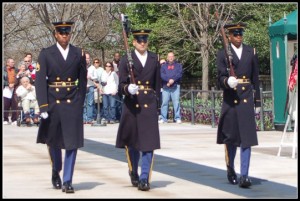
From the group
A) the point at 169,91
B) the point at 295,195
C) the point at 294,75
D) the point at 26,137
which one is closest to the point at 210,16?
the point at 169,91

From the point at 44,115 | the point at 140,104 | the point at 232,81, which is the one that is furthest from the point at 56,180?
the point at 232,81

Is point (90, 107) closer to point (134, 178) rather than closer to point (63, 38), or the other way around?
point (134, 178)

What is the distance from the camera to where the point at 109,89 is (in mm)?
24844

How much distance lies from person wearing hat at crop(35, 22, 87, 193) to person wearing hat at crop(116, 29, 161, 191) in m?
0.57

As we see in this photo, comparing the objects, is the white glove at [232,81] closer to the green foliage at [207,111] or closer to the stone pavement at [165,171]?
the stone pavement at [165,171]

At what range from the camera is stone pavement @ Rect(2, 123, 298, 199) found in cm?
1160

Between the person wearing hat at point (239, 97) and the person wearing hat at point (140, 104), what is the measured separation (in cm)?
84

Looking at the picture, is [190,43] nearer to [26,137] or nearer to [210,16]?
[210,16]

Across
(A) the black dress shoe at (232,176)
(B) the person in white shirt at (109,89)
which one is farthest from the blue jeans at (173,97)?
(A) the black dress shoe at (232,176)

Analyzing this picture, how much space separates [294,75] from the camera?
16172mm

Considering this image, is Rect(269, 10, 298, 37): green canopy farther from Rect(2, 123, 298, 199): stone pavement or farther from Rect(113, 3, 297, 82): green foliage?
Rect(113, 3, 297, 82): green foliage

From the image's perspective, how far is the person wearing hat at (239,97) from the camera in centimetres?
1240

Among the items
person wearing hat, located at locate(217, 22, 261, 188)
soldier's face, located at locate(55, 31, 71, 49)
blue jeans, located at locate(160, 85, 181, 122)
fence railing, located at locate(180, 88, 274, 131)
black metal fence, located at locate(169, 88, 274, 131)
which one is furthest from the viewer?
blue jeans, located at locate(160, 85, 181, 122)

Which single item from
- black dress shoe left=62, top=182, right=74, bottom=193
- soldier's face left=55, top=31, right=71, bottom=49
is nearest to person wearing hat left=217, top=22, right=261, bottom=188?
soldier's face left=55, top=31, right=71, bottom=49
